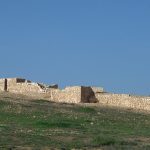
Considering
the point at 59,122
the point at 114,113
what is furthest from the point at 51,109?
the point at 59,122

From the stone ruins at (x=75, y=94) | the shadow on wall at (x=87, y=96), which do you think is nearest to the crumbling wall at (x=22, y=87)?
the stone ruins at (x=75, y=94)

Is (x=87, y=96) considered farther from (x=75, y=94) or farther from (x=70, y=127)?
(x=70, y=127)

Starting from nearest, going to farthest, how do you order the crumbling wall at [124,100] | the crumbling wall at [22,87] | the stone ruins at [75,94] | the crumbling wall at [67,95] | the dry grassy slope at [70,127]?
the dry grassy slope at [70,127]
the crumbling wall at [124,100]
the stone ruins at [75,94]
the crumbling wall at [67,95]
the crumbling wall at [22,87]

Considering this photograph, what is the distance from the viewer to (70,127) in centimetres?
2572

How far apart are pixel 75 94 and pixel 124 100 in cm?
399

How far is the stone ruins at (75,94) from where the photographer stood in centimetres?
4103

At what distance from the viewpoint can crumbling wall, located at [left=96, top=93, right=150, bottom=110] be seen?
132 ft

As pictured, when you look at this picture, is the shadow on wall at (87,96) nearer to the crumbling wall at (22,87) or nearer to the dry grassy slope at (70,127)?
the crumbling wall at (22,87)

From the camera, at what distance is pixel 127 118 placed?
3219 cm

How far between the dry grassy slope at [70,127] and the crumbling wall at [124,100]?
2.69 m

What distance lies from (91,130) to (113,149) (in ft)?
19.9

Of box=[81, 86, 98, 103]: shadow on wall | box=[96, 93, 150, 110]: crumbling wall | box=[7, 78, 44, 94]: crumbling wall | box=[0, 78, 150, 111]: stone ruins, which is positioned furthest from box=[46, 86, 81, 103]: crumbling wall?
box=[7, 78, 44, 94]: crumbling wall

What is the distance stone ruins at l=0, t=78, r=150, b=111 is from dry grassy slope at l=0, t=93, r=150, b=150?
10.4 feet

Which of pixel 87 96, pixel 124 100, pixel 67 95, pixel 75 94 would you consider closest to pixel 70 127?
pixel 124 100
